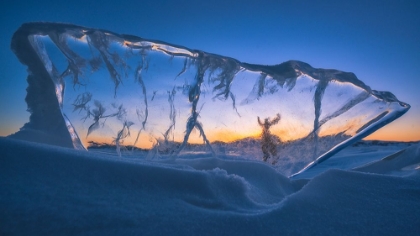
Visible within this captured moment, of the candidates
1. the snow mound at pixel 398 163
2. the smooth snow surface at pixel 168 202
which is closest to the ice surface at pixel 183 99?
the snow mound at pixel 398 163

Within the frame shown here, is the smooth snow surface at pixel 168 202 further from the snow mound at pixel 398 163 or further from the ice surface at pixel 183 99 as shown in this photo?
the ice surface at pixel 183 99

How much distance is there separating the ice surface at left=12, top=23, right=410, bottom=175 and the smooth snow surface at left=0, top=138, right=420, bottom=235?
1.23 metres

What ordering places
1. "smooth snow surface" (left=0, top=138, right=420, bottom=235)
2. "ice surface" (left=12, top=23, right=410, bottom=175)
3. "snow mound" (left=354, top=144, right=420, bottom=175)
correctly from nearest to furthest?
"smooth snow surface" (left=0, top=138, right=420, bottom=235) → "snow mound" (left=354, top=144, right=420, bottom=175) → "ice surface" (left=12, top=23, right=410, bottom=175)

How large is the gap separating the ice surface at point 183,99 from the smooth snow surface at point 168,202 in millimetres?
1234

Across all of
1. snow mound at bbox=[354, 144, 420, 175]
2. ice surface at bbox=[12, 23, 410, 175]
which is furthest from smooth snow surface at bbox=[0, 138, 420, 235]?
ice surface at bbox=[12, 23, 410, 175]

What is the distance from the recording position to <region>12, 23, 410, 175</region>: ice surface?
2.36 m

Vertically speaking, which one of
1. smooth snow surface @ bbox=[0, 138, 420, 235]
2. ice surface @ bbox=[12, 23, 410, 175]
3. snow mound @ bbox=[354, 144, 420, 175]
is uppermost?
ice surface @ bbox=[12, 23, 410, 175]

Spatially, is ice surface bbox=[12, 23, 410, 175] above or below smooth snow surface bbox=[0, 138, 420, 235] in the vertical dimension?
above

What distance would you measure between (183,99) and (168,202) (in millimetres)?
1602

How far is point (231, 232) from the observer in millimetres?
743

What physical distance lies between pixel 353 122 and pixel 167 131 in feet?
5.36

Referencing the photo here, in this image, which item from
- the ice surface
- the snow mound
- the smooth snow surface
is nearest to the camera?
the smooth snow surface

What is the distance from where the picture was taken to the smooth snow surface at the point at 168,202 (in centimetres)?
72

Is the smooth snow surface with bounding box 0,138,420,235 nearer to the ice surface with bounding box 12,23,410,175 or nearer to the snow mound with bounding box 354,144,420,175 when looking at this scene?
the snow mound with bounding box 354,144,420,175
